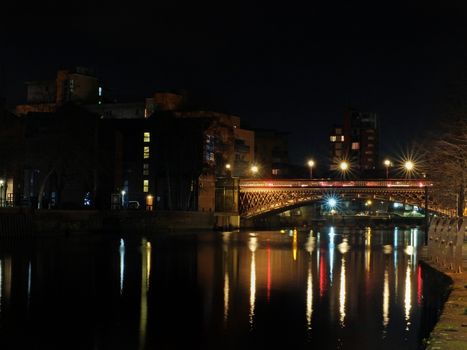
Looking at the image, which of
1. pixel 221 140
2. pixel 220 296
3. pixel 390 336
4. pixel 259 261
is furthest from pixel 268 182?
pixel 390 336

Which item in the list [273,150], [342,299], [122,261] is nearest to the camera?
[342,299]

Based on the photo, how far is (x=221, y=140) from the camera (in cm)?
13475

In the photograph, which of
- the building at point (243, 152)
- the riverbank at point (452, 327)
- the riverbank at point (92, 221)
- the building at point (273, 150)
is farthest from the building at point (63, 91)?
the riverbank at point (452, 327)

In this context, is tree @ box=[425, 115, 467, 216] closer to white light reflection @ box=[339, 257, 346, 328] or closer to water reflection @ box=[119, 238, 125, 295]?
white light reflection @ box=[339, 257, 346, 328]

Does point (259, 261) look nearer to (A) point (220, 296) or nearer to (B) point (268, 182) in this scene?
(A) point (220, 296)

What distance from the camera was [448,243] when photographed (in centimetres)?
3775

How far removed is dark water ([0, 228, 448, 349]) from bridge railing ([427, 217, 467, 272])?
1452 millimetres

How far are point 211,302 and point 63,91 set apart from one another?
13181cm

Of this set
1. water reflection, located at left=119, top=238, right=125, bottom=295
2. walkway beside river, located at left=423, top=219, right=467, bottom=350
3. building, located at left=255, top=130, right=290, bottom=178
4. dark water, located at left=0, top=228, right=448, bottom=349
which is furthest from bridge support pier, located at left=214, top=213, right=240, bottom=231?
walkway beside river, located at left=423, top=219, right=467, bottom=350

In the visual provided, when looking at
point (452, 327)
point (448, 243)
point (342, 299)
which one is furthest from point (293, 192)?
point (452, 327)

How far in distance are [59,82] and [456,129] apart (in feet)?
390

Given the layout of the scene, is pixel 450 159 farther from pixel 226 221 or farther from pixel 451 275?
pixel 226 221

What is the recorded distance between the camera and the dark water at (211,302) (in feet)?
77.8

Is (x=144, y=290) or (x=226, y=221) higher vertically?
(x=226, y=221)
